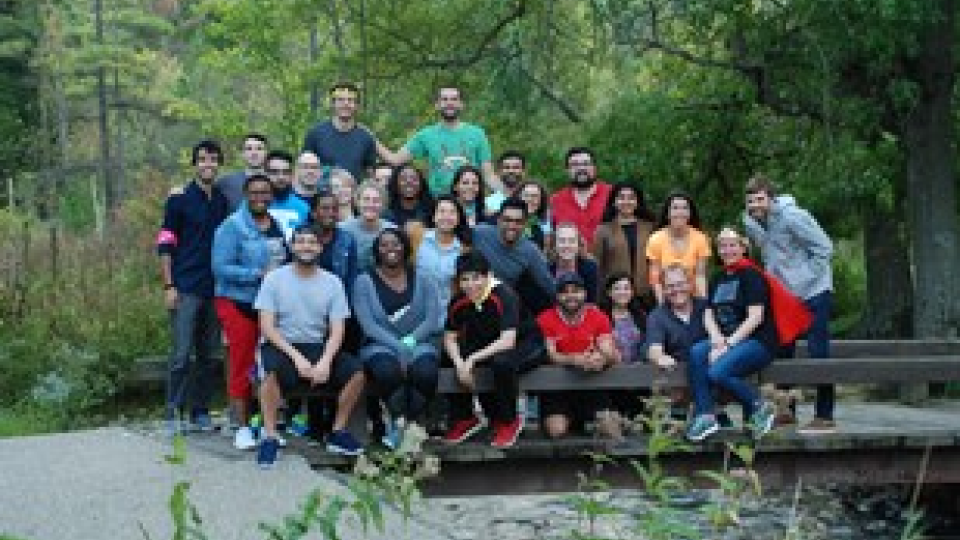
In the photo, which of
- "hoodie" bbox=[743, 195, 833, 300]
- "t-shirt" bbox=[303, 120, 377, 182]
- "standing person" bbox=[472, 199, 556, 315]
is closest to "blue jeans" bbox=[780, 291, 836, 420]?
"hoodie" bbox=[743, 195, 833, 300]

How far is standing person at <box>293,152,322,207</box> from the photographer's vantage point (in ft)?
31.0

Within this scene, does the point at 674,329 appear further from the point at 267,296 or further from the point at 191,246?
the point at 191,246

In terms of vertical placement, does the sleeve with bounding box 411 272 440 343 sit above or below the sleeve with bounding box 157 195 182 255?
below

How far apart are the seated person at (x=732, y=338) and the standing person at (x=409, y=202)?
6.27 ft

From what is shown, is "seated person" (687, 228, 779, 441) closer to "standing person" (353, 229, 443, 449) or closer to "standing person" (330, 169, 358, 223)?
"standing person" (353, 229, 443, 449)

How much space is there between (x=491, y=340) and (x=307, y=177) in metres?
1.56

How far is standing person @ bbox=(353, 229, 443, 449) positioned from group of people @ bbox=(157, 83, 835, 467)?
0.01 meters

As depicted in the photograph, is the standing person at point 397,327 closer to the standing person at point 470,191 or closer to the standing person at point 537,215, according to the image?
the standing person at point 470,191

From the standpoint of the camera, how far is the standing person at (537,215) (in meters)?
10.0

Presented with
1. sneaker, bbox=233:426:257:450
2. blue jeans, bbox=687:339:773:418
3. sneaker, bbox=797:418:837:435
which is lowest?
sneaker, bbox=797:418:837:435

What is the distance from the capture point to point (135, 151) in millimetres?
48719

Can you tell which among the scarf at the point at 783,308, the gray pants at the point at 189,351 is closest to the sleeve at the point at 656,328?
the scarf at the point at 783,308

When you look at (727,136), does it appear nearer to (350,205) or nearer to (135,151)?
(350,205)

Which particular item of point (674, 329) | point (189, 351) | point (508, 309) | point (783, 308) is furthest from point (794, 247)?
point (189, 351)
